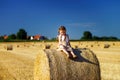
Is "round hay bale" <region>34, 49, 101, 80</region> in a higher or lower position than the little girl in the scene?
lower

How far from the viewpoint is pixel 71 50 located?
9594mm

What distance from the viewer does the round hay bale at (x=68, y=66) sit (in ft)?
30.3

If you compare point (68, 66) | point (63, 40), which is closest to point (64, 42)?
point (63, 40)

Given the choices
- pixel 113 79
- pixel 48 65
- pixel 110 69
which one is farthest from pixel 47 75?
pixel 110 69

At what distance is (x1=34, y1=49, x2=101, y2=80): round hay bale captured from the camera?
9250mm

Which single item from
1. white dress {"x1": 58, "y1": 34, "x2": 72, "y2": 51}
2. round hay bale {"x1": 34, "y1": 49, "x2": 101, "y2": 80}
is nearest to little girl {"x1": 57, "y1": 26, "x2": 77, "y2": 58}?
white dress {"x1": 58, "y1": 34, "x2": 72, "y2": 51}

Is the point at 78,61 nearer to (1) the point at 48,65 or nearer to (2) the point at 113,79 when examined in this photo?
(1) the point at 48,65

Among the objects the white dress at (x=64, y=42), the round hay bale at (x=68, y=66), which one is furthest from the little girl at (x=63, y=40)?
the round hay bale at (x=68, y=66)

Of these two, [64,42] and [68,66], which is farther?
[64,42]

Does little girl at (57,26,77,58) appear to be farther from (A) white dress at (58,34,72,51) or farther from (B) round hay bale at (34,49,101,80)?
(B) round hay bale at (34,49,101,80)

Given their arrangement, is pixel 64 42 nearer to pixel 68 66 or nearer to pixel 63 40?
pixel 63 40

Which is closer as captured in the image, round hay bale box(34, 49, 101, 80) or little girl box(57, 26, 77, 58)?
round hay bale box(34, 49, 101, 80)

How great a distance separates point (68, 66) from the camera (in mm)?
9328

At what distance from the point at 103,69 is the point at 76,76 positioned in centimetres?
520
